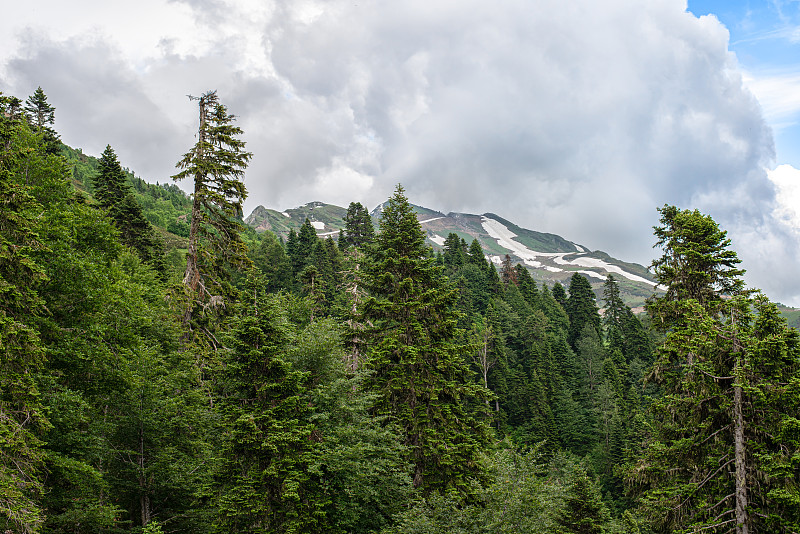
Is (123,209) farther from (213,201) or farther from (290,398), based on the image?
(290,398)

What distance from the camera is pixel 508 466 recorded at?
15.9 m

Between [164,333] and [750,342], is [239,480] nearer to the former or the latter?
[164,333]

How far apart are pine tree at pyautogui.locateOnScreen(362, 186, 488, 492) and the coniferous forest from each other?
94 millimetres

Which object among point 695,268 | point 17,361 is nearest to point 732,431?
point 695,268

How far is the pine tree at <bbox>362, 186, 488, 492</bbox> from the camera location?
60.0 feet

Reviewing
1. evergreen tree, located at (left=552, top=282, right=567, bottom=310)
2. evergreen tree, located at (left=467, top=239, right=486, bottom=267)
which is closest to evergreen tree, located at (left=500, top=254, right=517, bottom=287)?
evergreen tree, located at (left=467, top=239, right=486, bottom=267)

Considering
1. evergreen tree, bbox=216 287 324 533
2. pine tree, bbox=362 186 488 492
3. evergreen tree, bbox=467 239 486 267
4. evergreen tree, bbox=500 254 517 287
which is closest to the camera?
evergreen tree, bbox=216 287 324 533

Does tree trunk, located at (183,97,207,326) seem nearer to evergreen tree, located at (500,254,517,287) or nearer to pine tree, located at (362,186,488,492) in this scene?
pine tree, located at (362,186,488,492)

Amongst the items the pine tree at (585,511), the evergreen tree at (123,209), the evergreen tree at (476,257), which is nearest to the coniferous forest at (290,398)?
the pine tree at (585,511)

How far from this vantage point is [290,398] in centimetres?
1414

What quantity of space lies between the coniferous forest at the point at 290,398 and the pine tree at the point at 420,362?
94 millimetres

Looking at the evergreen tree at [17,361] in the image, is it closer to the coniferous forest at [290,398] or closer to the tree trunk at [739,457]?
the coniferous forest at [290,398]

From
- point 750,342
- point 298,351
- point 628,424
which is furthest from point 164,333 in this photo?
point 628,424

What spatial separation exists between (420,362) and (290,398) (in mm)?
6320
